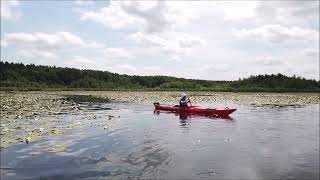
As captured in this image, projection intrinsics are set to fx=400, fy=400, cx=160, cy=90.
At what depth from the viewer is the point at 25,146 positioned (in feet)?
45.4

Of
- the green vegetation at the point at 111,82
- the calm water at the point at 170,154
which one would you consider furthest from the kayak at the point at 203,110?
the green vegetation at the point at 111,82

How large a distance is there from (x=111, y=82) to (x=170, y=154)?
333ft

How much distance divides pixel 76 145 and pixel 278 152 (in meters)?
7.09

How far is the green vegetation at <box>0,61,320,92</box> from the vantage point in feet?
257

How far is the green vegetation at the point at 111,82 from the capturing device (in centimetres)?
7825

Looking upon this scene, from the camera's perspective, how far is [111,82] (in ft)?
373

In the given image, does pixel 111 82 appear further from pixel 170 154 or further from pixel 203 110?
pixel 170 154

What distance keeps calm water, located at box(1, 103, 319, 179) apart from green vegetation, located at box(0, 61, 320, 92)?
60.5 metres

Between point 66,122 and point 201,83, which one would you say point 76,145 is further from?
point 201,83

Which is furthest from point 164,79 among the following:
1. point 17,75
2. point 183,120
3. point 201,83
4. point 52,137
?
point 52,137

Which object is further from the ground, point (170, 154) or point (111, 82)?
point (111, 82)

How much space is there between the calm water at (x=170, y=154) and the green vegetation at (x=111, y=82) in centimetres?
6053

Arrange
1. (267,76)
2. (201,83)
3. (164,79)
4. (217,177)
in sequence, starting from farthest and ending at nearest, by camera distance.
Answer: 1. (164,79)
2. (201,83)
3. (267,76)
4. (217,177)

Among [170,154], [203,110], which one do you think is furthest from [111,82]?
[170,154]
